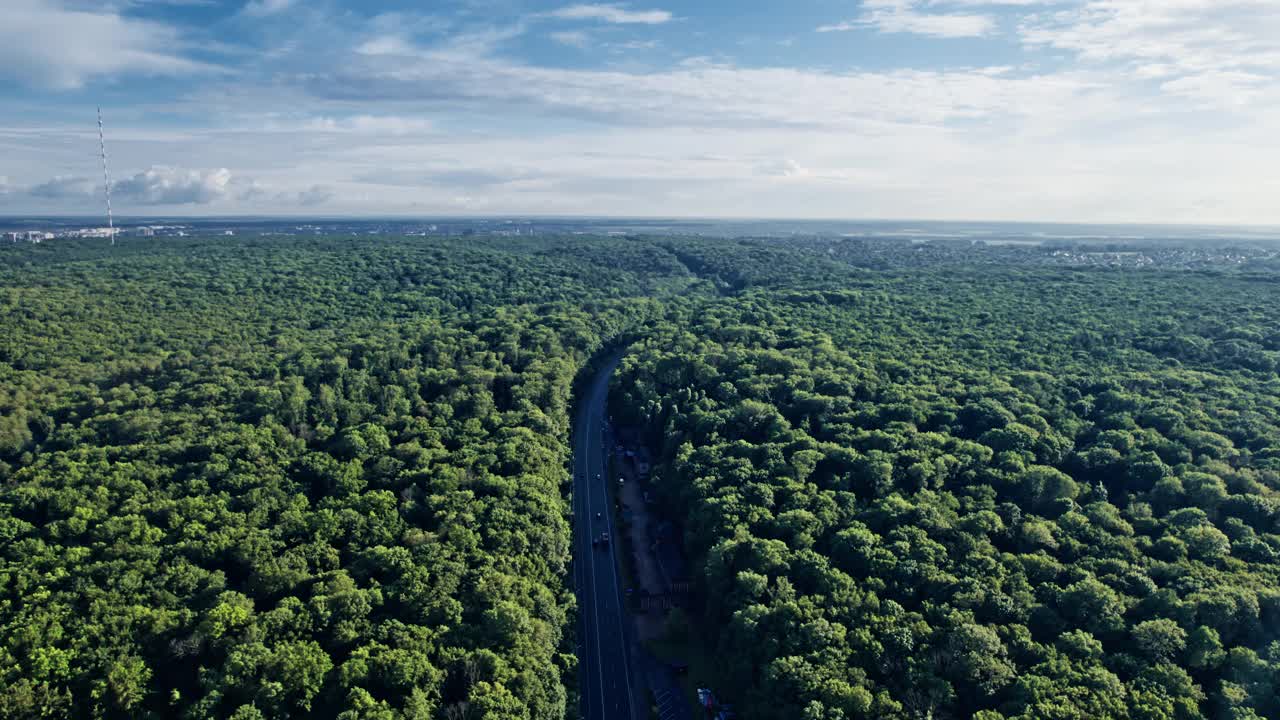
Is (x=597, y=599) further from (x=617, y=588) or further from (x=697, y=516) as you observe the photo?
(x=697, y=516)

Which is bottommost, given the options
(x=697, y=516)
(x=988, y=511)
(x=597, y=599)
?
(x=597, y=599)

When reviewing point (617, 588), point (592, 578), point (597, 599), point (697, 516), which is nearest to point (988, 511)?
point (697, 516)

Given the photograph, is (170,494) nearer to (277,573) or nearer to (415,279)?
(277,573)

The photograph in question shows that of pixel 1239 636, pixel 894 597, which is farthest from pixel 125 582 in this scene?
pixel 1239 636

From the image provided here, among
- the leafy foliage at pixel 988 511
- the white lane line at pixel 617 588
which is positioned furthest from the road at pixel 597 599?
the leafy foliage at pixel 988 511

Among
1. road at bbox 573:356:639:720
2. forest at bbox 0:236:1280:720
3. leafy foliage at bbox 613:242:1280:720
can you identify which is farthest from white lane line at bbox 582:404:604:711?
leafy foliage at bbox 613:242:1280:720

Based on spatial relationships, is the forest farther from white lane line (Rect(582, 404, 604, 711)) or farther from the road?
white lane line (Rect(582, 404, 604, 711))

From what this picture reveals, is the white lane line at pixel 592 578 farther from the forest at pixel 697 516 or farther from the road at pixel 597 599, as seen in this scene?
the forest at pixel 697 516
